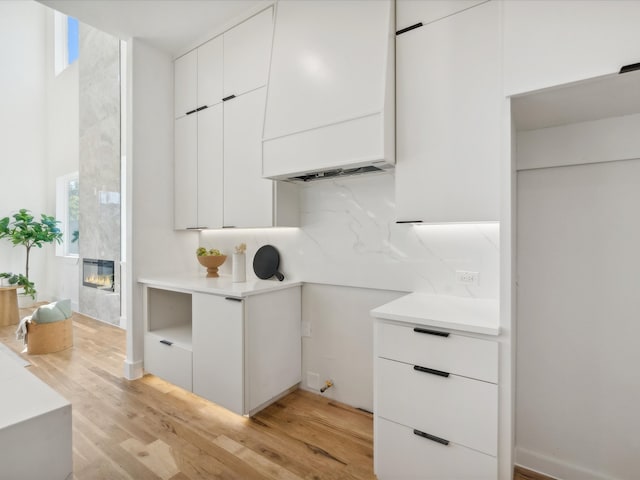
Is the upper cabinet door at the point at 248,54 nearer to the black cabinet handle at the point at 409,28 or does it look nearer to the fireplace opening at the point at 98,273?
the black cabinet handle at the point at 409,28

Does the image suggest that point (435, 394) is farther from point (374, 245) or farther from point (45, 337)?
point (45, 337)

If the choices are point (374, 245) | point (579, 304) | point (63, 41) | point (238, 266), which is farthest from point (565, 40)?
point (63, 41)

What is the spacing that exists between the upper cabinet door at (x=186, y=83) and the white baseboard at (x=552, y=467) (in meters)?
3.41

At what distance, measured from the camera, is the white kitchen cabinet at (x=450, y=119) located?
153 centimetres

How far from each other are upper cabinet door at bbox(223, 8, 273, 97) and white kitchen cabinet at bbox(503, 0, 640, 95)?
1.64m

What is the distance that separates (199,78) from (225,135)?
0.66 meters

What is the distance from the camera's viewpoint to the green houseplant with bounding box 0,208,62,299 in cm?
513

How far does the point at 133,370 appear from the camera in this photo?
2.80 m

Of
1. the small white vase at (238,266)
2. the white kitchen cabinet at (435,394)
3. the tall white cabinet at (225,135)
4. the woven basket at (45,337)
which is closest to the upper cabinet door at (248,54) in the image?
the tall white cabinet at (225,135)

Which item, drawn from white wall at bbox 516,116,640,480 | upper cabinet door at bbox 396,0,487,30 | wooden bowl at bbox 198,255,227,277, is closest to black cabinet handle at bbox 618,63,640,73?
white wall at bbox 516,116,640,480

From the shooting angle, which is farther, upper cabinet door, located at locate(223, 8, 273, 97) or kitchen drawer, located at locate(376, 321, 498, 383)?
upper cabinet door, located at locate(223, 8, 273, 97)

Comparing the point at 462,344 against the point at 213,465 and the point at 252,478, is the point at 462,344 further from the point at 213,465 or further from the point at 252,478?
the point at 213,465

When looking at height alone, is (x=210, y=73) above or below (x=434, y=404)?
above

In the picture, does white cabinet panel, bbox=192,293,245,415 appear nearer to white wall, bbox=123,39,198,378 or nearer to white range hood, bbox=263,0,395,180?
white wall, bbox=123,39,198,378
